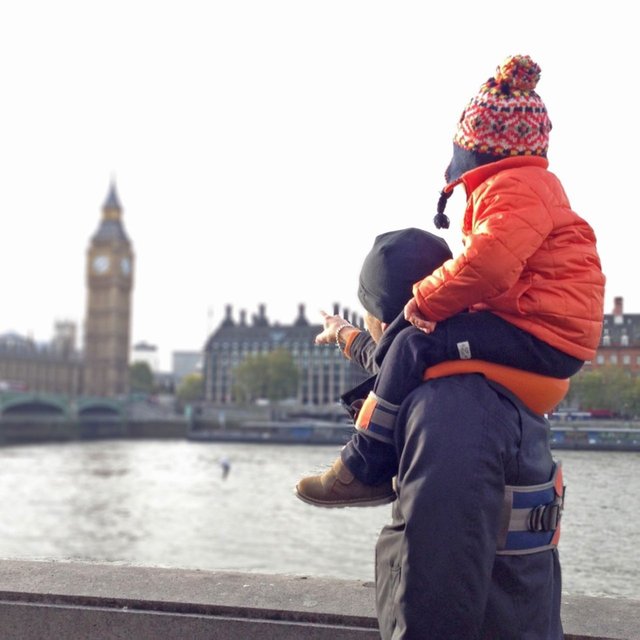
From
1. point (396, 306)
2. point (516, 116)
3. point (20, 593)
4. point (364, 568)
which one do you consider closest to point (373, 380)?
point (396, 306)

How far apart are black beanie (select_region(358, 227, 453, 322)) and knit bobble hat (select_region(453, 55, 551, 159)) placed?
0.20 m

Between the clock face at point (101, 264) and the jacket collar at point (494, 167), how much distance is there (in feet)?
288

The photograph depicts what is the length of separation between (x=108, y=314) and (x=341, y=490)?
87.4m

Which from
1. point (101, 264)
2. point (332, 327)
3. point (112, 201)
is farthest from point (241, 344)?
point (332, 327)

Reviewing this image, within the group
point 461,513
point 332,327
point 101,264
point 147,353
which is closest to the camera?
point 461,513

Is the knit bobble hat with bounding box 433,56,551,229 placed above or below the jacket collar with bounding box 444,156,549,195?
above

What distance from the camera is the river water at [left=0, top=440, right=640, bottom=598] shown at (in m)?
2.91

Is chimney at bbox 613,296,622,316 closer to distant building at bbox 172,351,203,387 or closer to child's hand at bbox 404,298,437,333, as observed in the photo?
child's hand at bbox 404,298,437,333

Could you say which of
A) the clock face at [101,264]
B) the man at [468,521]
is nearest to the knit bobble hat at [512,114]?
the man at [468,521]

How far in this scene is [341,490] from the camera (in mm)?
1551

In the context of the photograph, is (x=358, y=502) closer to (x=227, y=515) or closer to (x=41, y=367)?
(x=227, y=515)

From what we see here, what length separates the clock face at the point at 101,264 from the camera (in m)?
87.0

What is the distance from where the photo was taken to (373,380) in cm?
164

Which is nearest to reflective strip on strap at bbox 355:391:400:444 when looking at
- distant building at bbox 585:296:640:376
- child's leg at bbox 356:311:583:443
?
child's leg at bbox 356:311:583:443
